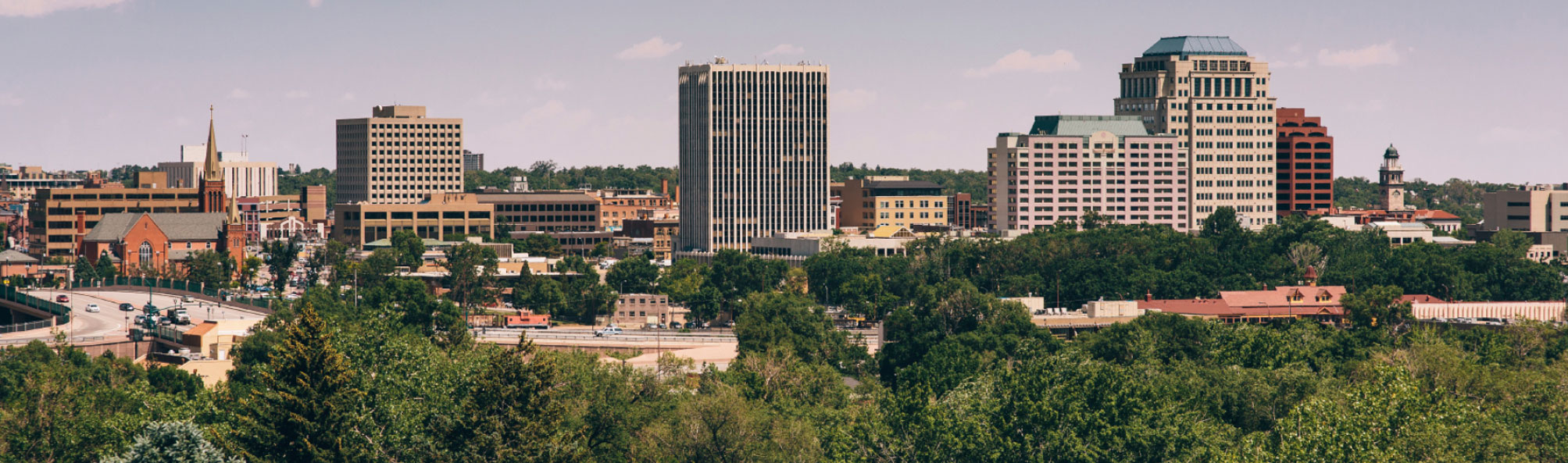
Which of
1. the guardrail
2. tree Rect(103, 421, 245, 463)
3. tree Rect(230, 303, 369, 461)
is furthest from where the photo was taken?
the guardrail

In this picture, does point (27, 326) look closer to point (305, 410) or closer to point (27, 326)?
point (27, 326)

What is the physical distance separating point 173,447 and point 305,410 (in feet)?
29.2

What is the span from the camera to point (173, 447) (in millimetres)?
91375

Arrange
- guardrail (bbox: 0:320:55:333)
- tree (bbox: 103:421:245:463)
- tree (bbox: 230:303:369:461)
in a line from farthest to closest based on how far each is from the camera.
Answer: guardrail (bbox: 0:320:55:333)
tree (bbox: 230:303:369:461)
tree (bbox: 103:421:245:463)

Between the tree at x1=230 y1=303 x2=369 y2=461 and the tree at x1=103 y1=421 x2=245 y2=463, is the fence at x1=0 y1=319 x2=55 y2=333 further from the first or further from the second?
the tree at x1=103 y1=421 x2=245 y2=463

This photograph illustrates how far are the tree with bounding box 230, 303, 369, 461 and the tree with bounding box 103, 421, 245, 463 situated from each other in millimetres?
6723

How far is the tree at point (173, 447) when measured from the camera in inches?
3578

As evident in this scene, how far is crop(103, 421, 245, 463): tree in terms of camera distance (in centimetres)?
9088

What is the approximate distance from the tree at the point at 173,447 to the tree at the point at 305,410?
22.1ft

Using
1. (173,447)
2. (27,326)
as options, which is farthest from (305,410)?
(27,326)

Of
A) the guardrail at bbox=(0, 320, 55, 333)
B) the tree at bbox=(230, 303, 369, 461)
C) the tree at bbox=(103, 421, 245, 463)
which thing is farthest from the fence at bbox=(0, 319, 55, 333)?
the tree at bbox=(103, 421, 245, 463)

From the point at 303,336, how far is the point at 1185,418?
140 ft

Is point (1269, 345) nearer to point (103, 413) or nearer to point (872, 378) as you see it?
point (872, 378)

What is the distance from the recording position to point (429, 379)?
109000 millimetres
